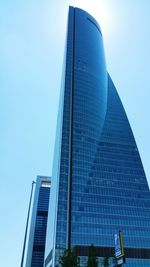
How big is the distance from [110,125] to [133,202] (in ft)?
167

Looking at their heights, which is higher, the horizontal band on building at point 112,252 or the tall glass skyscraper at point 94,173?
the tall glass skyscraper at point 94,173

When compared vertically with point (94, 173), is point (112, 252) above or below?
below

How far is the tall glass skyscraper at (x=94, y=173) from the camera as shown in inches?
4392

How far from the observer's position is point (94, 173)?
441 feet

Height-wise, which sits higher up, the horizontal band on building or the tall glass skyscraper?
the tall glass skyscraper

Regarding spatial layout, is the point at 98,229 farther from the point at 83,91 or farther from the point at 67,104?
the point at 83,91

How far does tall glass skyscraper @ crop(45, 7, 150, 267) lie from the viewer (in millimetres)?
111562

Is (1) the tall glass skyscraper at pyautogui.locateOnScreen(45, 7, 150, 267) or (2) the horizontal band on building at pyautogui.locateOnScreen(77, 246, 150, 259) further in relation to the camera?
(1) the tall glass skyscraper at pyautogui.locateOnScreen(45, 7, 150, 267)

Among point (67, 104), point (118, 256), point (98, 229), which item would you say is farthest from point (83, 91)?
point (118, 256)

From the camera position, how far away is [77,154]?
135000 millimetres

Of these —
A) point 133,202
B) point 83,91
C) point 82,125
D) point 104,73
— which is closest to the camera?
point 133,202

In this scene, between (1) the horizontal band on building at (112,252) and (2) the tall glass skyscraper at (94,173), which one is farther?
(2) the tall glass skyscraper at (94,173)

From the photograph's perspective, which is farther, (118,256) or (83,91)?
(83,91)

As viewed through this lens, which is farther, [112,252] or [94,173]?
[94,173]
